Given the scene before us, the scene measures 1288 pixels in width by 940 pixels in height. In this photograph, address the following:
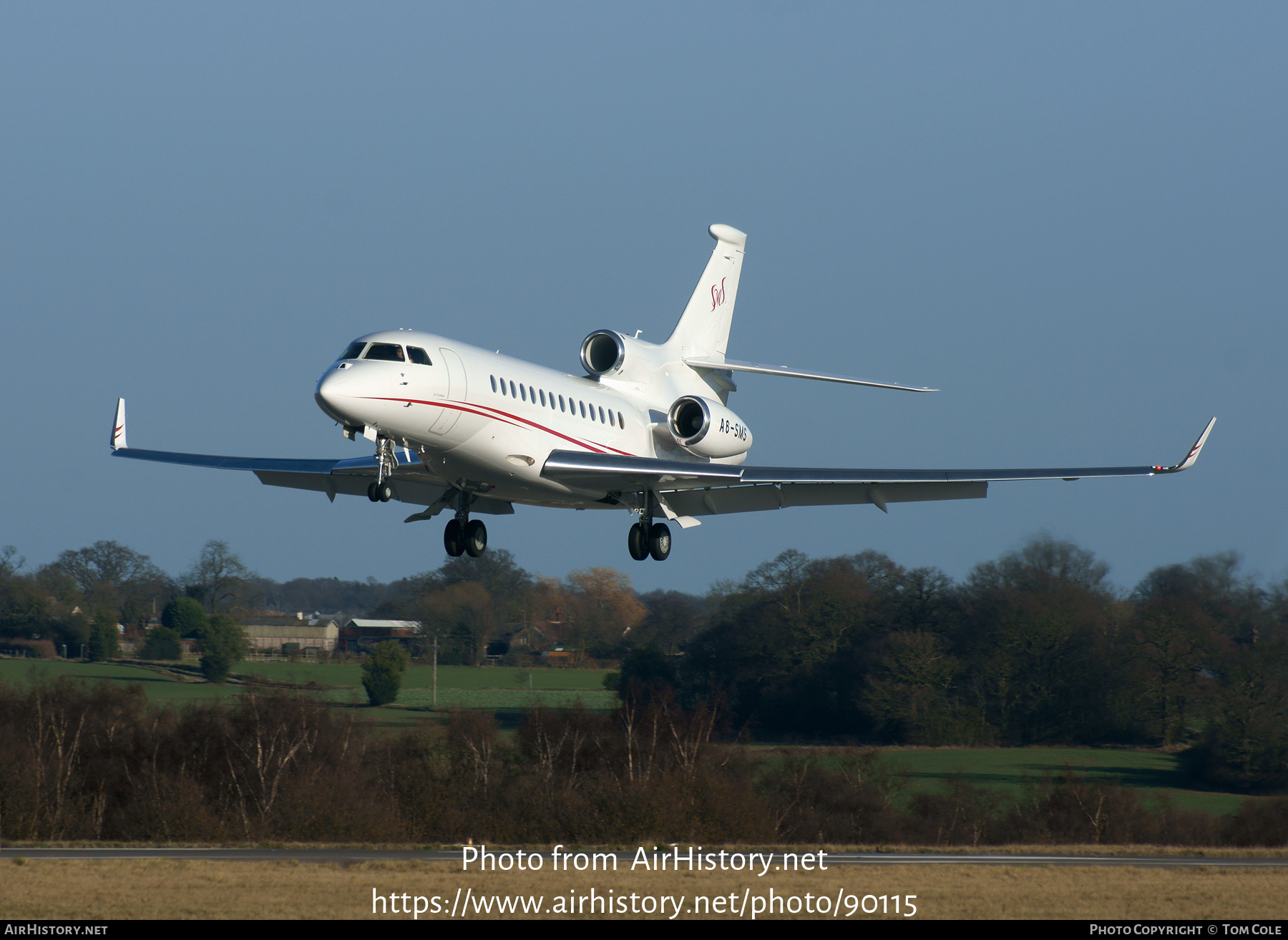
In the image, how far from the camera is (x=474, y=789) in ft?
159

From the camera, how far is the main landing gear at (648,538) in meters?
25.5

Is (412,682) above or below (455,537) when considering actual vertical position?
below

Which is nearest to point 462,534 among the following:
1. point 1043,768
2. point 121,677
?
point 1043,768

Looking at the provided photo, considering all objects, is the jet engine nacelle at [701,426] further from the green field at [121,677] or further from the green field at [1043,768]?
the green field at [121,677]

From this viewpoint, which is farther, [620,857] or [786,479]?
[620,857]

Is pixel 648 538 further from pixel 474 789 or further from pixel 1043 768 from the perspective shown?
pixel 1043 768

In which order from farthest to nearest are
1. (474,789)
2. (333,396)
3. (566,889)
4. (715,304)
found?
(474,789) → (715,304) → (566,889) → (333,396)

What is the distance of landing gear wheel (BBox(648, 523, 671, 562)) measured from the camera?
25.5 metres

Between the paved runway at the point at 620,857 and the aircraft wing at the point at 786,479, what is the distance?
9.22m

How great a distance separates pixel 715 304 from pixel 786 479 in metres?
9.72

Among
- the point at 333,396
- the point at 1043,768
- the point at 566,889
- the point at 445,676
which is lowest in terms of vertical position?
the point at 1043,768

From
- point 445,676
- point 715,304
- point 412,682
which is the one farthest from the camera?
point 445,676

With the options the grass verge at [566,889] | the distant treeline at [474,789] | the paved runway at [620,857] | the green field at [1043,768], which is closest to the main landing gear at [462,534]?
the grass verge at [566,889]

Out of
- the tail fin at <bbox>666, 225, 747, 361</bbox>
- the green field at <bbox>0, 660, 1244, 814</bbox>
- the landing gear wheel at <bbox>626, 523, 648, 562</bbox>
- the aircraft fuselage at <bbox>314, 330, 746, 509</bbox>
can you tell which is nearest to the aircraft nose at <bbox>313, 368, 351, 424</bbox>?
the aircraft fuselage at <bbox>314, 330, 746, 509</bbox>
